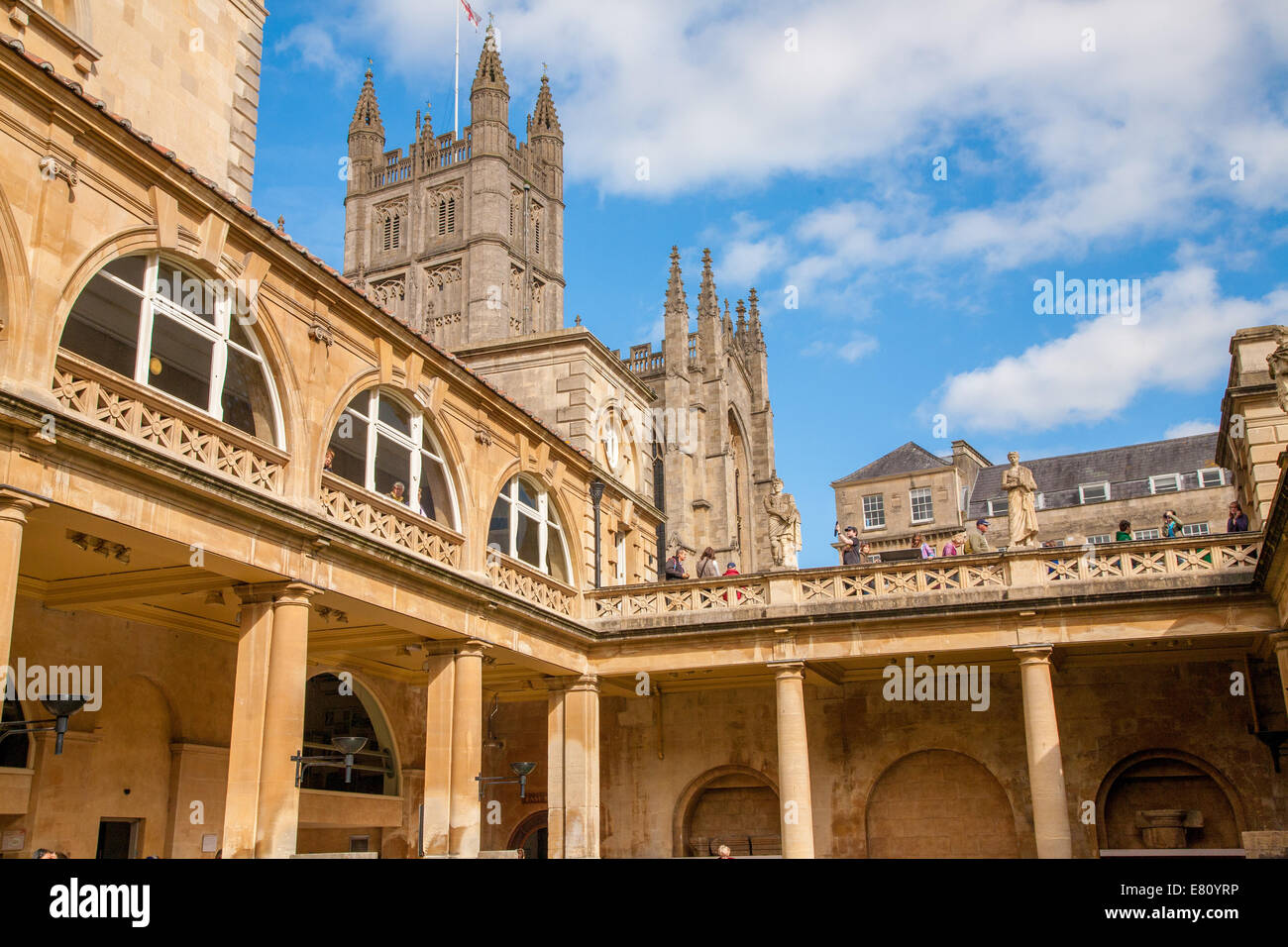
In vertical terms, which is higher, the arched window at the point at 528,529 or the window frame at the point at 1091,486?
the window frame at the point at 1091,486

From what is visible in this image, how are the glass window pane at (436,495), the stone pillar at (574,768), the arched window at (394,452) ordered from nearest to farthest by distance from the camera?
the arched window at (394,452)
the glass window pane at (436,495)
the stone pillar at (574,768)

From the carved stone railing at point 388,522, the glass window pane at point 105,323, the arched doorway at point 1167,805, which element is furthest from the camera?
the arched doorway at point 1167,805

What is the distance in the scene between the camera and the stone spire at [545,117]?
9106cm

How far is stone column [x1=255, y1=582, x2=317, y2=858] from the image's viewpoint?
1541 cm

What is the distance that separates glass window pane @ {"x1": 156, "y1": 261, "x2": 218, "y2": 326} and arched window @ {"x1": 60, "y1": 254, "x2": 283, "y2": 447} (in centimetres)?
1

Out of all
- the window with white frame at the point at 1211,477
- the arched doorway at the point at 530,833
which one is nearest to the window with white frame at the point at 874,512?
the window with white frame at the point at 1211,477

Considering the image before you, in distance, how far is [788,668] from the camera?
23.9m

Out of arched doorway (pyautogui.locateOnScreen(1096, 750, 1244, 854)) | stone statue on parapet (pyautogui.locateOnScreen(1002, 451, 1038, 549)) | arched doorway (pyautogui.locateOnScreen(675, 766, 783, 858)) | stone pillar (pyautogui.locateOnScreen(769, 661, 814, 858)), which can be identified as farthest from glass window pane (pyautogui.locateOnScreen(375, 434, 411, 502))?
arched doorway (pyautogui.locateOnScreen(1096, 750, 1244, 854))

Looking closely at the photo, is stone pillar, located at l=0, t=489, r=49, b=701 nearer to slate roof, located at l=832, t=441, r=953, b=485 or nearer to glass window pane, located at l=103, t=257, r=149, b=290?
glass window pane, located at l=103, t=257, r=149, b=290

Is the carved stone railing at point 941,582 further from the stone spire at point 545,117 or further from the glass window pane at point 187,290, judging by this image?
the stone spire at point 545,117

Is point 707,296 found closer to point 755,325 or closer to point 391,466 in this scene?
point 755,325

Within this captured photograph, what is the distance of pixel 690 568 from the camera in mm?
60719

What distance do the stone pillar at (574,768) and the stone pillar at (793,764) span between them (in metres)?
4.19
